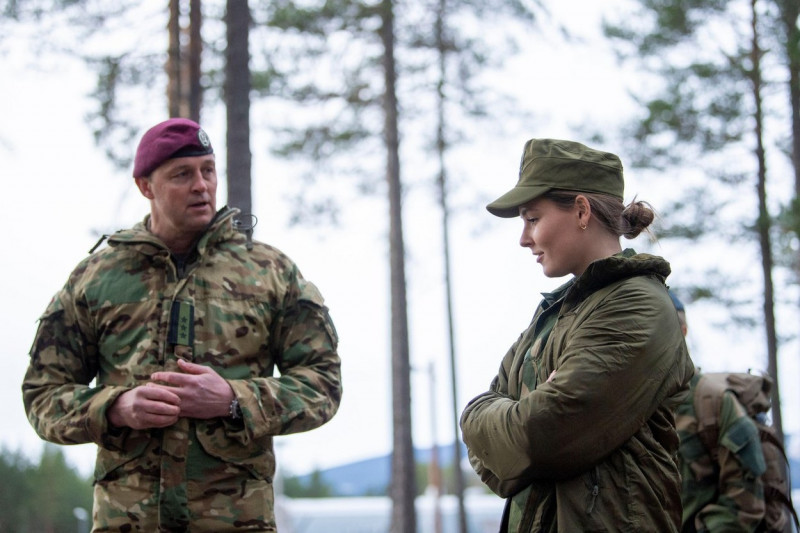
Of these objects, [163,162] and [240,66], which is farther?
[240,66]

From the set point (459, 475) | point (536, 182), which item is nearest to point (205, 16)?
point (536, 182)

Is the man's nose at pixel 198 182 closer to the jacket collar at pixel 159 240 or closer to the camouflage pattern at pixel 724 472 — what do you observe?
the jacket collar at pixel 159 240

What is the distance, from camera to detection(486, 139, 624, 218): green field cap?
127 inches

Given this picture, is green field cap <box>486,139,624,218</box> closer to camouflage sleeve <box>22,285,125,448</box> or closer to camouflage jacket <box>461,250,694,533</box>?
camouflage jacket <box>461,250,694,533</box>

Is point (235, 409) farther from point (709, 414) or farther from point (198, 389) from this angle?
point (709, 414)

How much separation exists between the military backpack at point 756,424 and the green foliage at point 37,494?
35.9m

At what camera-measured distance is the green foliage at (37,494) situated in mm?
37375

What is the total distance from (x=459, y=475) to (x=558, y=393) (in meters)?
20.0

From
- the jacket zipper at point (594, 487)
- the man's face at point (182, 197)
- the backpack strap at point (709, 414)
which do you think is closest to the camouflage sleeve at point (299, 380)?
the man's face at point (182, 197)

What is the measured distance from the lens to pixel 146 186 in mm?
3922

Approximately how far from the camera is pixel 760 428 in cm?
522

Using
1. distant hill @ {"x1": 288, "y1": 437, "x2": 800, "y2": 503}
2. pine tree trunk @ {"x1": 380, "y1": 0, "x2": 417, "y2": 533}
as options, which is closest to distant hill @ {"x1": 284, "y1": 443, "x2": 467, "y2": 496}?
distant hill @ {"x1": 288, "y1": 437, "x2": 800, "y2": 503}

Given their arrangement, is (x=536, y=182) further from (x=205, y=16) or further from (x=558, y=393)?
(x=205, y=16)

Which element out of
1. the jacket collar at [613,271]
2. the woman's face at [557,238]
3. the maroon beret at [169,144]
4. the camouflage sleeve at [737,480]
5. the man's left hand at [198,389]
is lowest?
the camouflage sleeve at [737,480]
